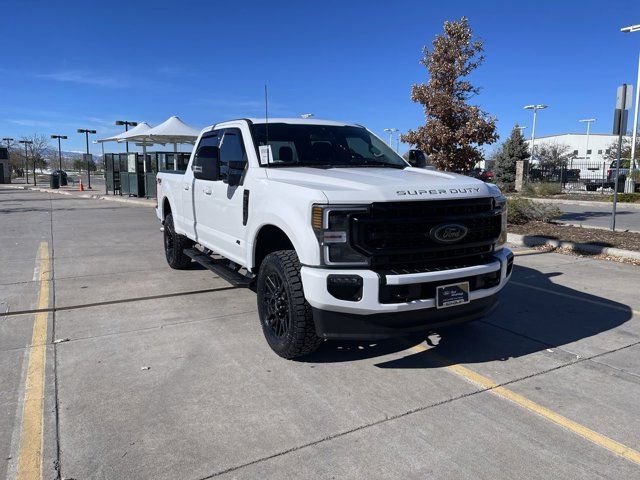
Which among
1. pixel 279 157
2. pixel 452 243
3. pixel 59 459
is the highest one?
pixel 279 157

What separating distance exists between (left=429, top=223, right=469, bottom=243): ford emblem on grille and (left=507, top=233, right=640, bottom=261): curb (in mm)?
6440

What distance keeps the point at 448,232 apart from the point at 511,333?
176 centimetres

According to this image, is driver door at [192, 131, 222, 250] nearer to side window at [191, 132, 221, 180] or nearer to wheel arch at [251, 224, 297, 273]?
side window at [191, 132, 221, 180]

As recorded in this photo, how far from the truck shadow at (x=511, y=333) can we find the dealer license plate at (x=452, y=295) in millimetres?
668

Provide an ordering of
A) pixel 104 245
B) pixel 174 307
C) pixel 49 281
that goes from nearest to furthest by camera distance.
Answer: pixel 174 307
pixel 49 281
pixel 104 245

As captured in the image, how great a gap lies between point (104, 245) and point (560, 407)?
9.12 m

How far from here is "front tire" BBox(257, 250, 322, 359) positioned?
3.90 m

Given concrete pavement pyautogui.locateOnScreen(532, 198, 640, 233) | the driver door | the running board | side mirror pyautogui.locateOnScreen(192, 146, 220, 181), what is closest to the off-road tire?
the running board

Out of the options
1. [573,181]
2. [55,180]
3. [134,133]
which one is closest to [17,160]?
[55,180]

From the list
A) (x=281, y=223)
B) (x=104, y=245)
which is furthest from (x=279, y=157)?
(x=104, y=245)

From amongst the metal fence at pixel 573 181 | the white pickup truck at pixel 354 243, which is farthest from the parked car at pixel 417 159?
the metal fence at pixel 573 181

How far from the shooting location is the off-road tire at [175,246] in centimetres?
744

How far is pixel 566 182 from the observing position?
36.4 meters

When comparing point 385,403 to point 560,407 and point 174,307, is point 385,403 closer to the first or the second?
point 560,407
